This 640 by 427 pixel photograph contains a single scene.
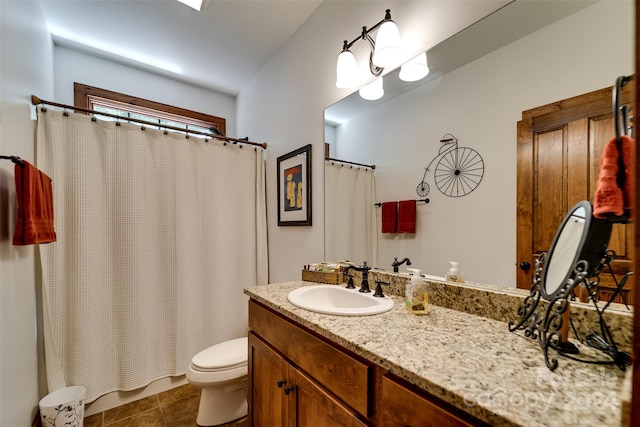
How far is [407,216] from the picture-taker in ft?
4.13

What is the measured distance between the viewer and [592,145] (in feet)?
2.40

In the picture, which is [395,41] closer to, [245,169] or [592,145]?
[592,145]

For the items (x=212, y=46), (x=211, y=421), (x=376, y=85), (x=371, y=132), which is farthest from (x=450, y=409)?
(x=212, y=46)

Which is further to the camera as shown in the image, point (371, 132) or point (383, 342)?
point (371, 132)

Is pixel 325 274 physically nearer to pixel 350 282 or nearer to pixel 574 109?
pixel 350 282

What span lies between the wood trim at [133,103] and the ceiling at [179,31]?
0.30 metres

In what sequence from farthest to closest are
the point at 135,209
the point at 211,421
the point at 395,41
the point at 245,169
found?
the point at 245,169, the point at 135,209, the point at 211,421, the point at 395,41

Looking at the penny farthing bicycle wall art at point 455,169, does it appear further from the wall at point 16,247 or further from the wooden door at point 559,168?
the wall at point 16,247

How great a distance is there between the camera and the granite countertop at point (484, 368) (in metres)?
0.45

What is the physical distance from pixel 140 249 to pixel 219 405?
3.93 ft

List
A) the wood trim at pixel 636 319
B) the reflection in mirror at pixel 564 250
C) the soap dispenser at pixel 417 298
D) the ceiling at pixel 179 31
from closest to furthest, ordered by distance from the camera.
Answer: the wood trim at pixel 636 319 < the reflection in mirror at pixel 564 250 < the soap dispenser at pixel 417 298 < the ceiling at pixel 179 31

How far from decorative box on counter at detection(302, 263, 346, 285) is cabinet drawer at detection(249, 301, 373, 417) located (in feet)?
1.23

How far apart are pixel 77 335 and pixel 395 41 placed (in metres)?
2.54

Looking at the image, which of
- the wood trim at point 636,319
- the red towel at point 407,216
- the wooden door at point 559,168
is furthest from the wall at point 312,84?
the wood trim at point 636,319
